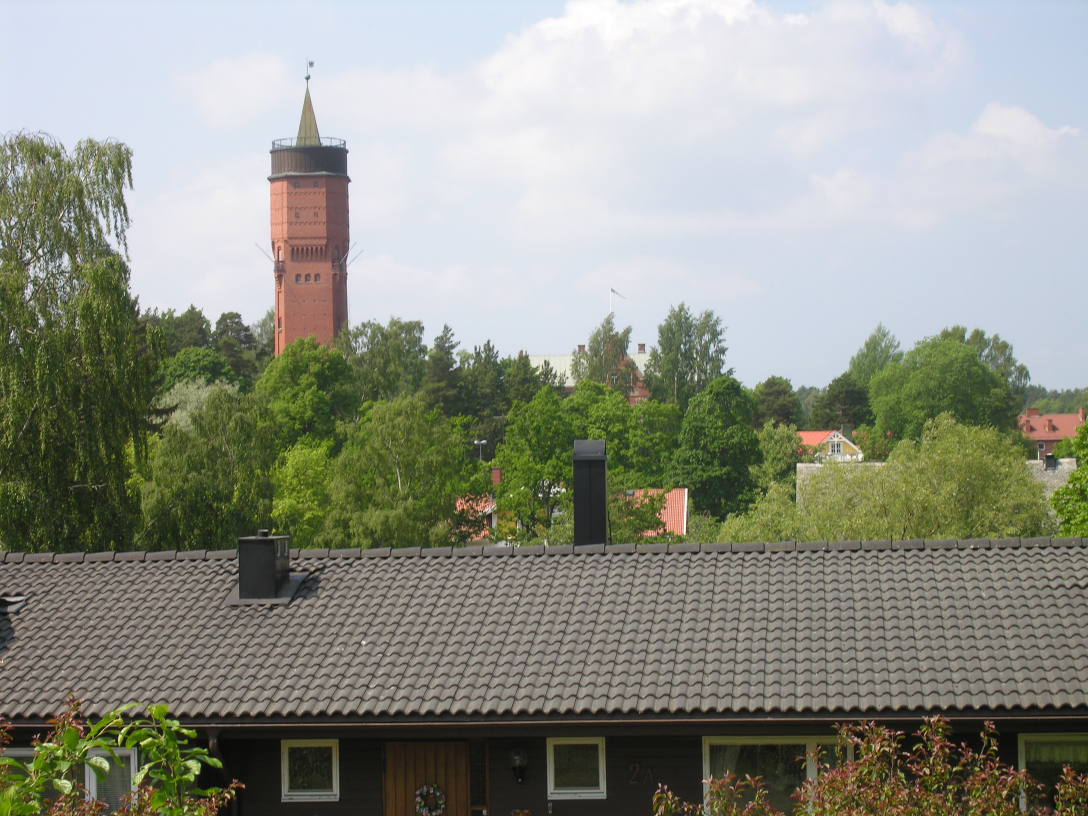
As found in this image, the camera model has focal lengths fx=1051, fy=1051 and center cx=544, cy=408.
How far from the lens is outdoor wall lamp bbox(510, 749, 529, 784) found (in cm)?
991

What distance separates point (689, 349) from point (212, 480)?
2334 inches

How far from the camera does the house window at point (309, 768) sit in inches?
403

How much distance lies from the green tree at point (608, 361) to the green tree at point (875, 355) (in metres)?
30.3

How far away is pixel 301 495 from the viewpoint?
42.4 metres

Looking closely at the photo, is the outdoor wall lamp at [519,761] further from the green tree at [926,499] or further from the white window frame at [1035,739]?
→ the green tree at [926,499]

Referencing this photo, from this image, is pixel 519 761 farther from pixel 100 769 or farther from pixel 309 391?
pixel 309 391

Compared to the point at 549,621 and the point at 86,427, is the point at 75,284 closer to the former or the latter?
the point at 86,427

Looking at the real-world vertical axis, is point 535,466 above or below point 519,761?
above

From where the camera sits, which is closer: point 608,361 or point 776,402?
point 608,361

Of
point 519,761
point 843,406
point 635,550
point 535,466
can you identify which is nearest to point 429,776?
point 519,761

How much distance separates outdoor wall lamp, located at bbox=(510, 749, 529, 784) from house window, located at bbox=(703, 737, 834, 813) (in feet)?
5.54

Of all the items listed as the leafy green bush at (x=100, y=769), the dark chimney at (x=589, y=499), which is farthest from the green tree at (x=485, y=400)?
the leafy green bush at (x=100, y=769)

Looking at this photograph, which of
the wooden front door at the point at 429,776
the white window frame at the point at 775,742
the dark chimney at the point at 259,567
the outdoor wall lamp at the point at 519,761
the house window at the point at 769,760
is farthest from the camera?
the dark chimney at the point at 259,567

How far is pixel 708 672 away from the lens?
9.78 metres
